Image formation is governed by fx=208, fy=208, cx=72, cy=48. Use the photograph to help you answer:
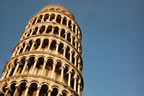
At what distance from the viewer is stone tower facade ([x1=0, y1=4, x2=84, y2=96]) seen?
1880cm

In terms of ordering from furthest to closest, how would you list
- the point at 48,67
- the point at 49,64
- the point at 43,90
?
the point at 49,64, the point at 48,67, the point at 43,90

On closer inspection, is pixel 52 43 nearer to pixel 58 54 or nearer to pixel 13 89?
pixel 58 54

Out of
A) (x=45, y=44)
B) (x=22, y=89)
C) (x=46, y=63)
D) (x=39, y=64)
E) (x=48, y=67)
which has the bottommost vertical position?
(x=22, y=89)

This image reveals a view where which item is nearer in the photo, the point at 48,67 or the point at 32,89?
the point at 32,89

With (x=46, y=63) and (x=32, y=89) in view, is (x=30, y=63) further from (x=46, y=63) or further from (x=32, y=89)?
(x=32, y=89)

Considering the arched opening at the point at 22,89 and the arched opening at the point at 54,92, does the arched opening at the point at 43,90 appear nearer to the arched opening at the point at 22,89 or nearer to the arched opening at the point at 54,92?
the arched opening at the point at 54,92

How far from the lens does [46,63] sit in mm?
21859

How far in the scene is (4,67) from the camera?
77.5 feet

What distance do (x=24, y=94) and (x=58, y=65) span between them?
5690 millimetres

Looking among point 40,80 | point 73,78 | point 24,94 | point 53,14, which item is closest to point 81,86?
point 73,78

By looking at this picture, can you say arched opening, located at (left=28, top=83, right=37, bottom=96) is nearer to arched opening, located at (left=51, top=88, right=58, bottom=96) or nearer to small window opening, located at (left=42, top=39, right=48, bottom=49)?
arched opening, located at (left=51, top=88, right=58, bottom=96)

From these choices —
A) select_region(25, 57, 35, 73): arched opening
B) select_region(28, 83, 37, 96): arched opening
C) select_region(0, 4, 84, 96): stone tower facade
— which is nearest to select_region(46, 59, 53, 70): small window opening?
select_region(0, 4, 84, 96): stone tower facade

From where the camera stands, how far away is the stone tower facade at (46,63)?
18.8 metres

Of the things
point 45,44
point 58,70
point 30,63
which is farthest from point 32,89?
point 45,44
